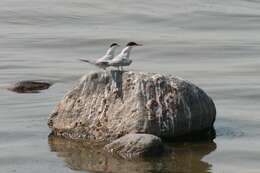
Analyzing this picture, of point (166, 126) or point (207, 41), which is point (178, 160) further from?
point (207, 41)

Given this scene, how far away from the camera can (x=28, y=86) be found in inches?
612

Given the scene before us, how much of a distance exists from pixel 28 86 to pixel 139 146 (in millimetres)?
5089

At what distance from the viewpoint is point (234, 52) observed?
65.7 ft

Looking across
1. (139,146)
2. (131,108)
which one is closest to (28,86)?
(131,108)

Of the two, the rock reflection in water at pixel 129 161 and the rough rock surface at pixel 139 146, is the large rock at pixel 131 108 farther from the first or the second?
the rough rock surface at pixel 139 146

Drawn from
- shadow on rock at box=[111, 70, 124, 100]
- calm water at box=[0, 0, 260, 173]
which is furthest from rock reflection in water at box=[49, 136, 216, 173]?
shadow on rock at box=[111, 70, 124, 100]

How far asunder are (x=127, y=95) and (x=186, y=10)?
633 inches

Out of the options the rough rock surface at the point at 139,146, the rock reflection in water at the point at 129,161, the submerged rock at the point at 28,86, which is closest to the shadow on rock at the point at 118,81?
Result: the rock reflection in water at the point at 129,161

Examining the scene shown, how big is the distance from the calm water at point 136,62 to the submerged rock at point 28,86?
313 millimetres

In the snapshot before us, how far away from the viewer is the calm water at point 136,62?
11.1 meters

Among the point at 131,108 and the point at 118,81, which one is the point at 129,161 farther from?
the point at 118,81

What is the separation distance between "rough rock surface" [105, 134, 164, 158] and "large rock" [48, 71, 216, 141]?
50 cm

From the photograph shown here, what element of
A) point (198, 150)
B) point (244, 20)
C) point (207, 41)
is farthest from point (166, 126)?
point (244, 20)

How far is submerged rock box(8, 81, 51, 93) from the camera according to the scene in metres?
15.4
